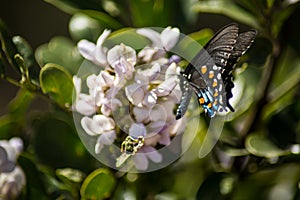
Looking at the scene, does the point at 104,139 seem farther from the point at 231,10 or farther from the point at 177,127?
the point at 231,10

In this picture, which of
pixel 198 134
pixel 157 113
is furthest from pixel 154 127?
pixel 198 134

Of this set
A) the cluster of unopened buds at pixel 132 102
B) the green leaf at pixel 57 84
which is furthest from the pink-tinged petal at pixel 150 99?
the green leaf at pixel 57 84

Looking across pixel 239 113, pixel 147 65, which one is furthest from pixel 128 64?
pixel 239 113

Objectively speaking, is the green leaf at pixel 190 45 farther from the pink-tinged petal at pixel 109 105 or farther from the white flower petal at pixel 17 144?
the white flower petal at pixel 17 144

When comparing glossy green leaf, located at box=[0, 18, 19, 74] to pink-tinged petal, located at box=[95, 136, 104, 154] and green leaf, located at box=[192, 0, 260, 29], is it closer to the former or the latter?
pink-tinged petal, located at box=[95, 136, 104, 154]

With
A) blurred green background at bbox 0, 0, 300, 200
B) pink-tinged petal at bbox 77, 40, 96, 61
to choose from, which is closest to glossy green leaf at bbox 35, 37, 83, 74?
blurred green background at bbox 0, 0, 300, 200

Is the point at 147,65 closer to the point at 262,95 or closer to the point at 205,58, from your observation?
the point at 205,58
